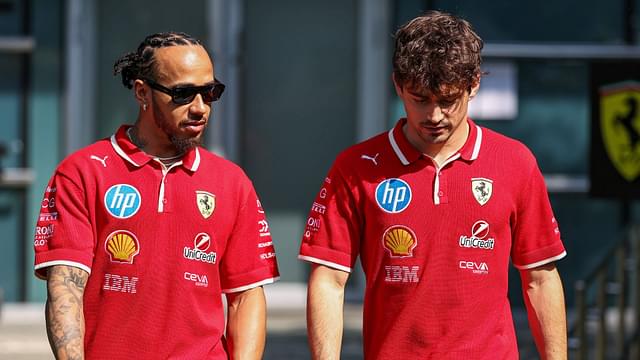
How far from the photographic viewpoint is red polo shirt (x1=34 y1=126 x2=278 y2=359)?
5105 millimetres

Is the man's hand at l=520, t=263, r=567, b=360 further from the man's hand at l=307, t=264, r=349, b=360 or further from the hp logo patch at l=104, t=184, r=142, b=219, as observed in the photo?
the hp logo patch at l=104, t=184, r=142, b=219

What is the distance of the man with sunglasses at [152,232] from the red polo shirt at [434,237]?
35 centimetres

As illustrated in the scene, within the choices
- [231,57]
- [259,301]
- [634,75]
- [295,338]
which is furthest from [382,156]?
[231,57]

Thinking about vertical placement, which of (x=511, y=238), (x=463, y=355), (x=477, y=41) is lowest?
(x=463, y=355)

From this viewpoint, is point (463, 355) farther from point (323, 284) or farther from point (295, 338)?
point (295, 338)

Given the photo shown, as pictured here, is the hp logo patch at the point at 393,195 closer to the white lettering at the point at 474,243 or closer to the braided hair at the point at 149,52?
the white lettering at the point at 474,243

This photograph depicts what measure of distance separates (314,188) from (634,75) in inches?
227

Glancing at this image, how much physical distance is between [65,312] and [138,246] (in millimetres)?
339

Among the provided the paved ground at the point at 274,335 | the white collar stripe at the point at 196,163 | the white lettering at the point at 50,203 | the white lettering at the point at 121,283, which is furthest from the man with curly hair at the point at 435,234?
the paved ground at the point at 274,335

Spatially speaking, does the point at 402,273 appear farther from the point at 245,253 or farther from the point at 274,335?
the point at 274,335

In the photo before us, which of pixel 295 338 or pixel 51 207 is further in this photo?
pixel 295 338

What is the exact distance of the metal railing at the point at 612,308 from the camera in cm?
1048

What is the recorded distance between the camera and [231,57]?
1354 cm

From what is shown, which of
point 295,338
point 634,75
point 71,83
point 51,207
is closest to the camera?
point 51,207
